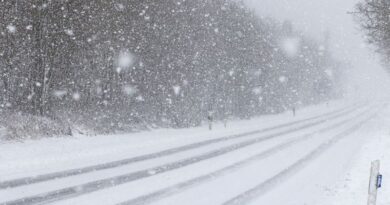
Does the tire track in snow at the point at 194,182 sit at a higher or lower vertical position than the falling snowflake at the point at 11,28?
lower

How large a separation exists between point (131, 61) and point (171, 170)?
14.3 meters

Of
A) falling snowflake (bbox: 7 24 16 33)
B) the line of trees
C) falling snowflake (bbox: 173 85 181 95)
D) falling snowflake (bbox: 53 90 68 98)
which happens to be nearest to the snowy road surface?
falling snowflake (bbox: 53 90 68 98)

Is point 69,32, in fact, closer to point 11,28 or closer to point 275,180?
point 11,28

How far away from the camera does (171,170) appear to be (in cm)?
1312

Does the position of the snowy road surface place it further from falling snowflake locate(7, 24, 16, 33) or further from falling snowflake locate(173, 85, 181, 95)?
falling snowflake locate(173, 85, 181, 95)

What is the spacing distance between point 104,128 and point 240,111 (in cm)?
1906

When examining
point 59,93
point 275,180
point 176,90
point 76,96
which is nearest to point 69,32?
point 59,93

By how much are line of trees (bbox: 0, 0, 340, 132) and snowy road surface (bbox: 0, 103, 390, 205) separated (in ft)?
10.8

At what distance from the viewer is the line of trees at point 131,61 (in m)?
20.3

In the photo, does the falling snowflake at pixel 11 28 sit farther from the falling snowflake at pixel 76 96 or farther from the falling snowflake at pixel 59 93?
the falling snowflake at pixel 76 96

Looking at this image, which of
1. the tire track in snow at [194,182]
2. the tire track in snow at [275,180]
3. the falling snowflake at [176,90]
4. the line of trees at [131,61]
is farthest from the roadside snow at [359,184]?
the falling snowflake at [176,90]

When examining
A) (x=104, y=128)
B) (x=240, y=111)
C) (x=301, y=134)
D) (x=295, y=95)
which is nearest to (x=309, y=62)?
(x=295, y=95)

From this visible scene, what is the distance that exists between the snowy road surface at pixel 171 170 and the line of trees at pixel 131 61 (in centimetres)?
329

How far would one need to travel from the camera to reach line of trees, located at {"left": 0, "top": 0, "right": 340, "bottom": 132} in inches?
801
